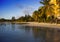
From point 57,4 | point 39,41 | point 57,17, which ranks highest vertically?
point 57,4

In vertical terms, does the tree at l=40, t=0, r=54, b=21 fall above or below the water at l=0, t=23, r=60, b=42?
above

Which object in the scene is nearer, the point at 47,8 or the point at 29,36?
the point at 29,36

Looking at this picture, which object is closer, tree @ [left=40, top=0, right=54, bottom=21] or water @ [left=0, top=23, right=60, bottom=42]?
water @ [left=0, top=23, right=60, bottom=42]

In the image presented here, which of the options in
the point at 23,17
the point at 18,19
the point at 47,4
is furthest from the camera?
the point at 18,19

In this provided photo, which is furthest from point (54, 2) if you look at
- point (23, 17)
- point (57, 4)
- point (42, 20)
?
point (23, 17)

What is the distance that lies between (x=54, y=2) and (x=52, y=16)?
4.12 meters

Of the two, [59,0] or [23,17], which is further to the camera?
[23,17]

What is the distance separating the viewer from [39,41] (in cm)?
810

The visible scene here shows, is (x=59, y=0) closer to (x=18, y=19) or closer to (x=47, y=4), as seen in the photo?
(x=47, y=4)

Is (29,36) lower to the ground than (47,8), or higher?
lower

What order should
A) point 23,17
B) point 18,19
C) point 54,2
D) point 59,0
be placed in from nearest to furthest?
1. point 59,0
2. point 54,2
3. point 23,17
4. point 18,19

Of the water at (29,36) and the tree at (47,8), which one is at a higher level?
the tree at (47,8)

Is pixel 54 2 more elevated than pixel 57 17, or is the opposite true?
pixel 54 2

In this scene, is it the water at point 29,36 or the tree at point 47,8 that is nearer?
the water at point 29,36
